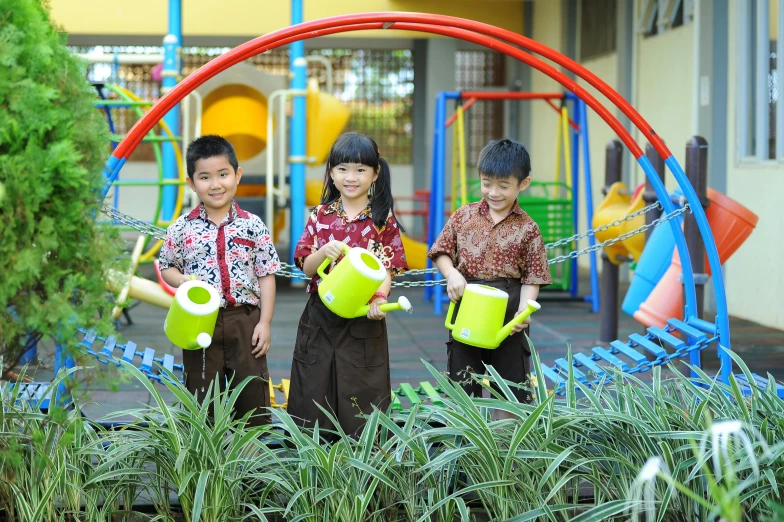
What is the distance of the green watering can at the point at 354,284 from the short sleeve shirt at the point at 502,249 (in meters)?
0.47

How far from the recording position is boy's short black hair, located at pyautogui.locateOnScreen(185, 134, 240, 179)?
3.15 metres

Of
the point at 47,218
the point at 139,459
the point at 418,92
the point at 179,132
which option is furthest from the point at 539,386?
the point at 418,92

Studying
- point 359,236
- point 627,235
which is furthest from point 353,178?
point 627,235

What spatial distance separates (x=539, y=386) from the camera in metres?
2.61

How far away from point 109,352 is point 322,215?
916mm

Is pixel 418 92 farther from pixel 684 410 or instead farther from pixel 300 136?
pixel 684 410

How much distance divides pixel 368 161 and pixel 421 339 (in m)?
3.08

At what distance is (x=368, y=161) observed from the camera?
3047mm

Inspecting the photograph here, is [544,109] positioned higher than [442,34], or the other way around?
[544,109]

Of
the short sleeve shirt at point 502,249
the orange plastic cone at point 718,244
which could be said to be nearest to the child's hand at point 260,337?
the short sleeve shirt at point 502,249

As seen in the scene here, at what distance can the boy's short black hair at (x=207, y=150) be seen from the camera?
10.3 feet

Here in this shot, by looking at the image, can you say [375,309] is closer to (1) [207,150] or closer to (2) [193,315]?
(2) [193,315]

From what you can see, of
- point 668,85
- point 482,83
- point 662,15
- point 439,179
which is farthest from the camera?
point 482,83

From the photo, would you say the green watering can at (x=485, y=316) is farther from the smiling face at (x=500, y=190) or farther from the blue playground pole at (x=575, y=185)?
the blue playground pole at (x=575, y=185)
